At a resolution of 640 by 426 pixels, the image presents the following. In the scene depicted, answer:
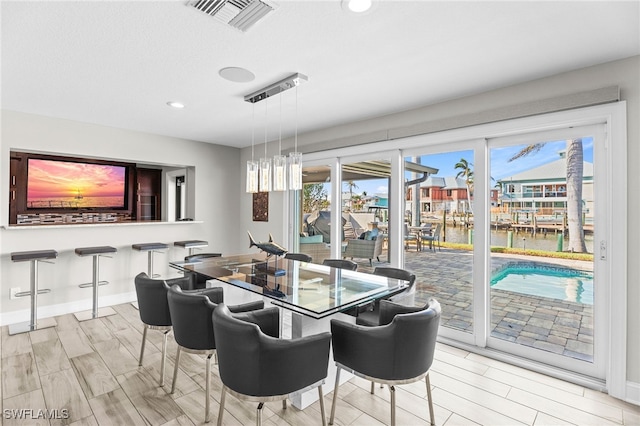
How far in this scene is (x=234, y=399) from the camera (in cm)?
231

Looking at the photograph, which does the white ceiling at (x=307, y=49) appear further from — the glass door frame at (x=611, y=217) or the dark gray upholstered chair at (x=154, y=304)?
the dark gray upholstered chair at (x=154, y=304)

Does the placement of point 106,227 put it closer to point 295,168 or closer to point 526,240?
point 295,168

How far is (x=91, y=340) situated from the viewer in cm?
331

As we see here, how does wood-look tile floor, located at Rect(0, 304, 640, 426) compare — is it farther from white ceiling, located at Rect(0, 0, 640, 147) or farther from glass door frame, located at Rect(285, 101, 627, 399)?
white ceiling, located at Rect(0, 0, 640, 147)

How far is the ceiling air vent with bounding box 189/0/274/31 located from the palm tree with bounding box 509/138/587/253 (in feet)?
8.50

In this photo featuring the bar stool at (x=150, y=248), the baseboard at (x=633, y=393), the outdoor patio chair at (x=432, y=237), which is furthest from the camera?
the bar stool at (x=150, y=248)

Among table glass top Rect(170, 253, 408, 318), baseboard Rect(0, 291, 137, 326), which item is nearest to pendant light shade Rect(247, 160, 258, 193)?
table glass top Rect(170, 253, 408, 318)

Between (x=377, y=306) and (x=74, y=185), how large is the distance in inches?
231

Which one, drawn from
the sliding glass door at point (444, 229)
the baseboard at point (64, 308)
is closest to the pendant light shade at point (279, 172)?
the sliding glass door at point (444, 229)

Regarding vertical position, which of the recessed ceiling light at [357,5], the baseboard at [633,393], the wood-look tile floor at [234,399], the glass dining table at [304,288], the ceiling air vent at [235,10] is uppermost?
the recessed ceiling light at [357,5]

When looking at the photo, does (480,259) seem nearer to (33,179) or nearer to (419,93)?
(419,93)

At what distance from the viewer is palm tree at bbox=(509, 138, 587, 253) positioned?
2631 millimetres

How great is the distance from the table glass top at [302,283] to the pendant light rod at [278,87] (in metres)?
1.64

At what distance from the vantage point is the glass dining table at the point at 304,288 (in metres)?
2.01
